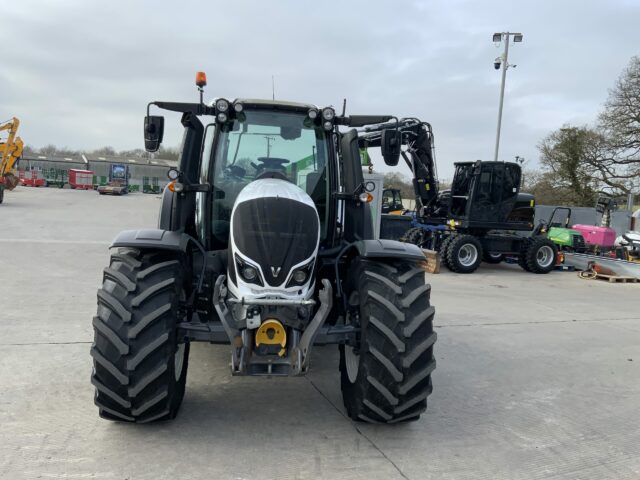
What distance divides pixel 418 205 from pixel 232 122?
11.0 metres

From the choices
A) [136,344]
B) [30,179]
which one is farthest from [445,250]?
[30,179]

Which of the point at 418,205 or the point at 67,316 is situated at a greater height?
the point at 418,205

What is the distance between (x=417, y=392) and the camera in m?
3.42

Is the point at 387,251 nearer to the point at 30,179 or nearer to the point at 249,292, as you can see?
the point at 249,292

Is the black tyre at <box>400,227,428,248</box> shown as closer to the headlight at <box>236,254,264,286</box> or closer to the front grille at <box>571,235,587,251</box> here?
the front grille at <box>571,235,587,251</box>

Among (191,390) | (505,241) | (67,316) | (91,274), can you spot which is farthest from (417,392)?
(505,241)

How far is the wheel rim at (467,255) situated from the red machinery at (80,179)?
2210 inches

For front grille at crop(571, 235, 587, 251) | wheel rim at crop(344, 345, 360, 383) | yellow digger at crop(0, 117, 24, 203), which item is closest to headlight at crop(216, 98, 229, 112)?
wheel rim at crop(344, 345, 360, 383)

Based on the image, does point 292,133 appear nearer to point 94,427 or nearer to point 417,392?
point 417,392

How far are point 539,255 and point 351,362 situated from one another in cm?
1151

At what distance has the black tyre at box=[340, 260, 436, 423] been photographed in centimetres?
333

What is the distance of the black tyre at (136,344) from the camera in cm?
315

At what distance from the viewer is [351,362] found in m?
3.88

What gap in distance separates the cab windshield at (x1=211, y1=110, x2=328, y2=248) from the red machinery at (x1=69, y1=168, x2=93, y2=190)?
201 ft
